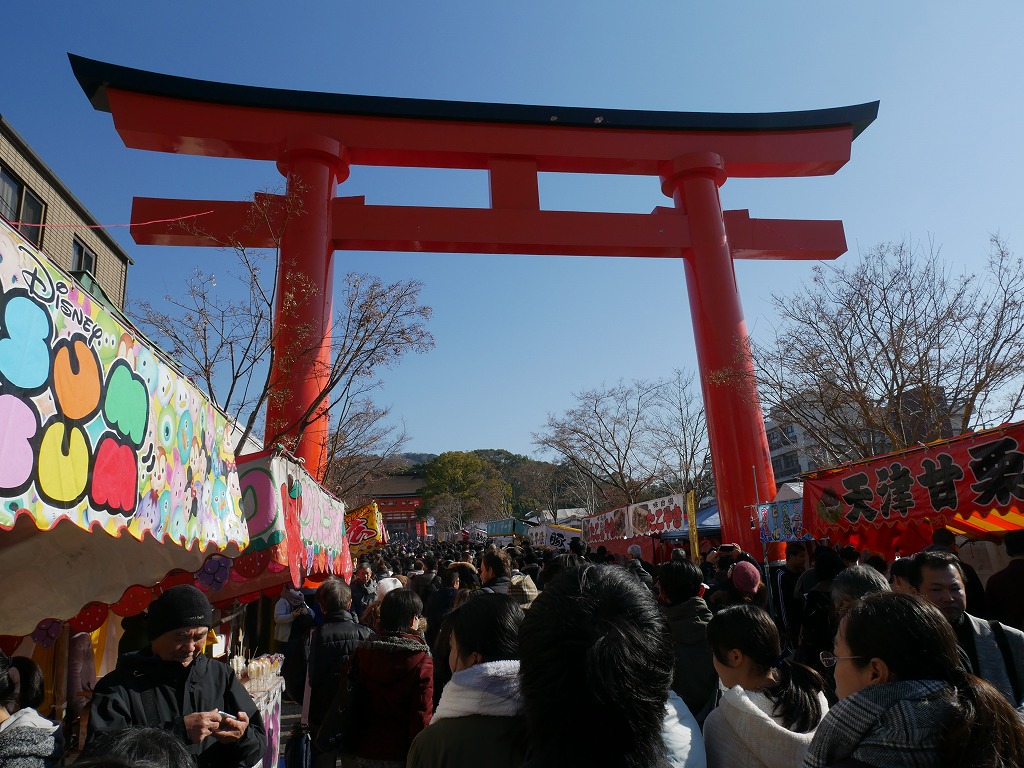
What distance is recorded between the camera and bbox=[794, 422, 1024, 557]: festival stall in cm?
486

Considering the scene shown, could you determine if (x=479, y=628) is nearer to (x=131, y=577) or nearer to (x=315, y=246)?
(x=131, y=577)

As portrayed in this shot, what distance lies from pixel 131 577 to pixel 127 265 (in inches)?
472

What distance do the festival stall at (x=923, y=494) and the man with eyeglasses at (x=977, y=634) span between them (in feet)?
10.3

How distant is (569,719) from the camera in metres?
1.00

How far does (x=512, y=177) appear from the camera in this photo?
12438 millimetres

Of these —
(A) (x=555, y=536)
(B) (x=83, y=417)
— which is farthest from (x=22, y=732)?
(A) (x=555, y=536)

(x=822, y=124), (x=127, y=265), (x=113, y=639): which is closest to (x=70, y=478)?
(x=113, y=639)

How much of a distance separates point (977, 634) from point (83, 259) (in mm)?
13361

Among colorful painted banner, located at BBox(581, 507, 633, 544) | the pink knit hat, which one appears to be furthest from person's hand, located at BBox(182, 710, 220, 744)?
colorful painted banner, located at BBox(581, 507, 633, 544)

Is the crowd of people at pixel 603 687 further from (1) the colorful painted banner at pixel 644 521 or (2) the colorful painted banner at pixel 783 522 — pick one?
(1) the colorful painted banner at pixel 644 521

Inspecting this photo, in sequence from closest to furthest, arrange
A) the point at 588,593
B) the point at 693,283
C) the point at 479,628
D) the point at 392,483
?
the point at 588,593, the point at 479,628, the point at 693,283, the point at 392,483

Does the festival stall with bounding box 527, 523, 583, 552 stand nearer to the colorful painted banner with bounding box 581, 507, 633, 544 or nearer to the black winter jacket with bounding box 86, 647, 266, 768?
the colorful painted banner with bounding box 581, 507, 633, 544

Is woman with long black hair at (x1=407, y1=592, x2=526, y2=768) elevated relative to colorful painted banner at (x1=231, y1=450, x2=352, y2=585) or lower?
lower

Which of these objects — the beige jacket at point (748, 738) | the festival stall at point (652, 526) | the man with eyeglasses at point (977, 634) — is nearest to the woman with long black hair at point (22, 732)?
the beige jacket at point (748, 738)
